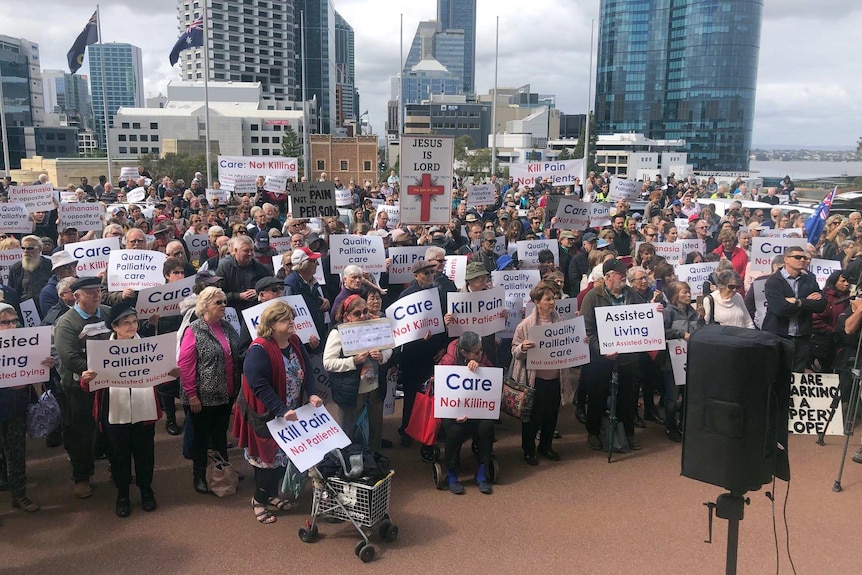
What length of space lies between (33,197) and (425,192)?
9936 mm

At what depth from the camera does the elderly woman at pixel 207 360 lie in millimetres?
6406

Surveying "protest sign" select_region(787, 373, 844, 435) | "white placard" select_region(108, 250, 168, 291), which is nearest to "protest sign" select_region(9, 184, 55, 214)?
"white placard" select_region(108, 250, 168, 291)

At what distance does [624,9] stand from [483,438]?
16907 cm

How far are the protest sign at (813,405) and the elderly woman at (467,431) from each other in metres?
2.91

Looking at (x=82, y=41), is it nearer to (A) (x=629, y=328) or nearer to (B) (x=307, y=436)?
(A) (x=629, y=328)

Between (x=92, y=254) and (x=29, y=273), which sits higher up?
(x=92, y=254)

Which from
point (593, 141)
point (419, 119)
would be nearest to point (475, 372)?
point (593, 141)

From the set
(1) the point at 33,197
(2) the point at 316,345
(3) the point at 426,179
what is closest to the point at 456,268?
(3) the point at 426,179

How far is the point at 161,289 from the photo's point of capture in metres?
7.74

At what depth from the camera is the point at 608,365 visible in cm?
813

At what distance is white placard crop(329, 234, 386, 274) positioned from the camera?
33.1 feet

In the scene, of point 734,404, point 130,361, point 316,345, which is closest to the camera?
point 734,404

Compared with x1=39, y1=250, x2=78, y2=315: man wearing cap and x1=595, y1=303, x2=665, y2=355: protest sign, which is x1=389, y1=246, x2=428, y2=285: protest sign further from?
x1=39, y1=250, x2=78, y2=315: man wearing cap

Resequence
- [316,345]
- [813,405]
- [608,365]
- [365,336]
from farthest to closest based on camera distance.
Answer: [608,365]
[316,345]
[813,405]
[365,336]
